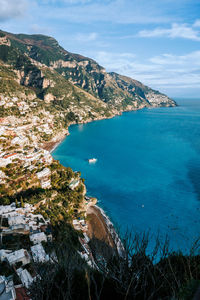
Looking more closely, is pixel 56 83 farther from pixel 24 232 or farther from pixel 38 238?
pixel 38 238

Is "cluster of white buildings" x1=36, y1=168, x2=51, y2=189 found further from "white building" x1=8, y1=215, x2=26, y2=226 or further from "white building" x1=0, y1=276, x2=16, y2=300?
"white building" x1=0, y1=276, x2=16, y2=300

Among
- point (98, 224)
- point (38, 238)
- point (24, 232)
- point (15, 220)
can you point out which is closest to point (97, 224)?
point (98, 224)

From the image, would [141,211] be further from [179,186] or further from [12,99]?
[12,99]

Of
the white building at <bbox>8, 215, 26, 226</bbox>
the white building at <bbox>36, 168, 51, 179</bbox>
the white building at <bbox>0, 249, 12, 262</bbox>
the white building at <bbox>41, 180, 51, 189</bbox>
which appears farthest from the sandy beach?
the white building at <bbox>0, 249, 12, 262</bbox>

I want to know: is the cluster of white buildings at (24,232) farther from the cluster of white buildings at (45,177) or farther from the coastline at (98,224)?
the coastline at (98,224)

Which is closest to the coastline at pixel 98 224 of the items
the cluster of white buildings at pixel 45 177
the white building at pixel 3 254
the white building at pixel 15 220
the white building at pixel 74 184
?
the white building at pixel 74 184
